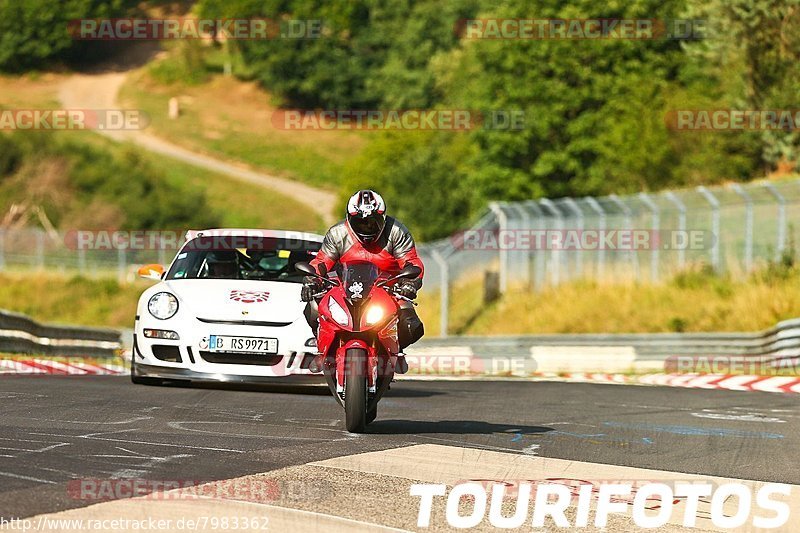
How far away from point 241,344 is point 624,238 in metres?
19.6

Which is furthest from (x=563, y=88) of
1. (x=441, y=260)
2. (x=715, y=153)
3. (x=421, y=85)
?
(x=421, y=85)

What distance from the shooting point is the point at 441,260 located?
3250 cm

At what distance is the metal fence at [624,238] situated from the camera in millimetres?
26531

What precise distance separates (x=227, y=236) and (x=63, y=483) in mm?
7551

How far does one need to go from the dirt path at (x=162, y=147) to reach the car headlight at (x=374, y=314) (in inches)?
3103

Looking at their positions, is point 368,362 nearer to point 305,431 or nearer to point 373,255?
point 305,431

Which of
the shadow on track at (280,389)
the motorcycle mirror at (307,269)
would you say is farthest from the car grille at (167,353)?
the motorcycle mirror at (307,269)

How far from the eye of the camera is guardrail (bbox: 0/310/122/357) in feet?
72.8

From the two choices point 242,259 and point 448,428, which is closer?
point 448,428

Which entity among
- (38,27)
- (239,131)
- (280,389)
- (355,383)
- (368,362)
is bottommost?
(280,389)

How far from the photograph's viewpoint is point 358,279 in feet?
33.3

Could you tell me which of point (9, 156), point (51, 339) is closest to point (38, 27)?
point (9, 156)

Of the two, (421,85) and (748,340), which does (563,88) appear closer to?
(748,340)

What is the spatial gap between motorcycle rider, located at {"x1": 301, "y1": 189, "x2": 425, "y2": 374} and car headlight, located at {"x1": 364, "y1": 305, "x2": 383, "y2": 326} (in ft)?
0.85
